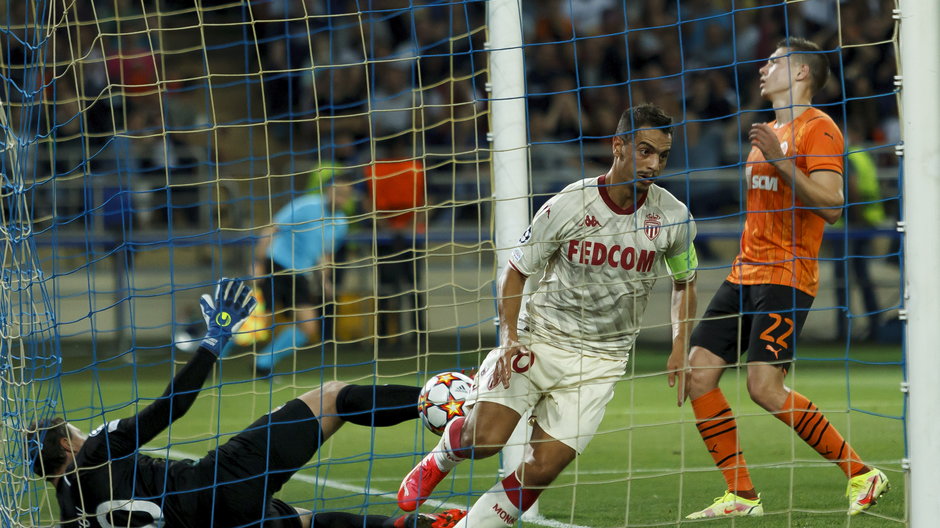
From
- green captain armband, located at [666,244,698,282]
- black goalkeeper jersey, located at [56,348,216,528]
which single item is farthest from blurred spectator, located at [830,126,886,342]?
black goalkeeper jersey, located at [56,348,216,528]

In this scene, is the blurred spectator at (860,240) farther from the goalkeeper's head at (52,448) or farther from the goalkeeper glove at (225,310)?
the goalkeeper's head at (52,448)

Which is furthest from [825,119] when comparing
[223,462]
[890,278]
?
[890,278]

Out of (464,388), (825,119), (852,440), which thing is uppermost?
(825,119)

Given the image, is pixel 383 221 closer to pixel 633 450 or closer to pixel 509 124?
pixel 633 450

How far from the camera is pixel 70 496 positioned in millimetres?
4262

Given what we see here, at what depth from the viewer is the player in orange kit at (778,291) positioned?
4.69m

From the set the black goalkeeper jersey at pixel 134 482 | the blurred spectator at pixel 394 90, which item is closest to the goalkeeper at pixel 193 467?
the black goalkeeper jersey at pixel 134 482

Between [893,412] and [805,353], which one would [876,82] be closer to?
[805,353]

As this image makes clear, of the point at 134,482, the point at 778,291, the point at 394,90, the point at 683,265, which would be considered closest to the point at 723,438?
the point at 778,291

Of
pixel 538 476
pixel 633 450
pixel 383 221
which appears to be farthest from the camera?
pixel 383 221

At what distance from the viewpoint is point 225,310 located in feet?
14.8

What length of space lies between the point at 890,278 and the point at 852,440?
5.36m

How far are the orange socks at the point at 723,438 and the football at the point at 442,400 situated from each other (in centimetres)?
107

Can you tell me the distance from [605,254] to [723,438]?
1.17 m
